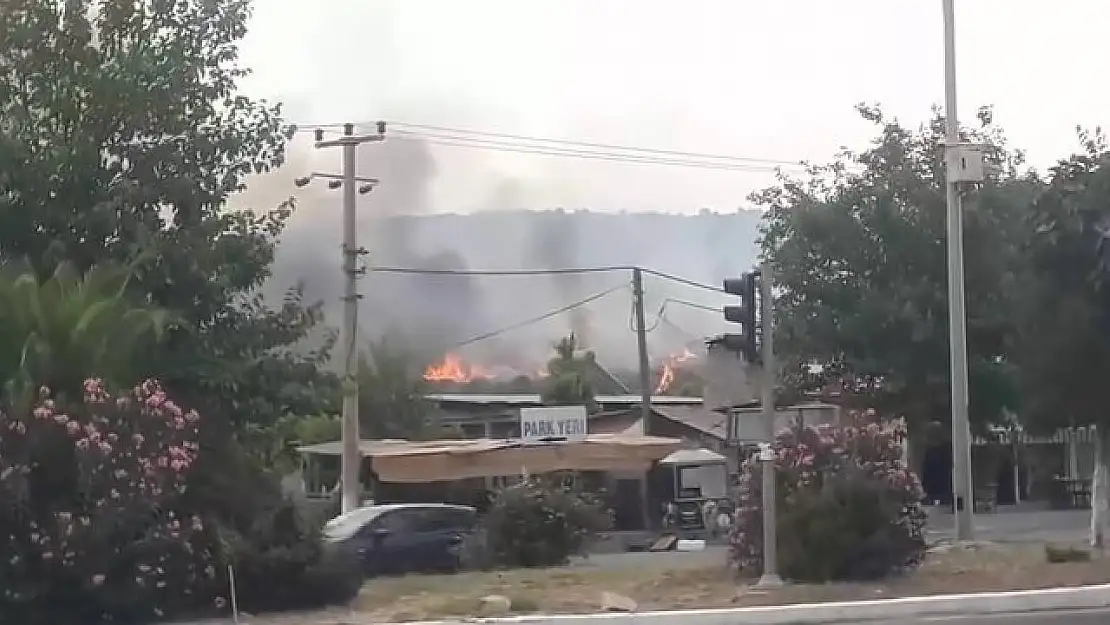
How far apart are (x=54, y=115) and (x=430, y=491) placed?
62.3 feet

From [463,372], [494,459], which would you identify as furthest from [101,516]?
[463,372]

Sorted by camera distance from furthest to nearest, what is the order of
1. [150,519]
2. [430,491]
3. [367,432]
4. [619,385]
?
1. [619,385]
2. [367,432]
3. [430,491]
4. [150,519]

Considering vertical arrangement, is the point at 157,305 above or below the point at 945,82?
below

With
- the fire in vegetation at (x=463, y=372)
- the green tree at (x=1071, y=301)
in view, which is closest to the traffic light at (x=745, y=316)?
the green tree at (x=1071, y=301)

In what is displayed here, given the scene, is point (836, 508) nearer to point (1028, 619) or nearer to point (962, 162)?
point (1028, 619)

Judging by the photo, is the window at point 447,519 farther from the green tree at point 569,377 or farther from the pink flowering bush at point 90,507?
the green tree at point 569,377

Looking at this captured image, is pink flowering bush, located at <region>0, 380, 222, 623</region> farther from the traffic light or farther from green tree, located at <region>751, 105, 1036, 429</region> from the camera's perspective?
green tree, located at <region>751, 105, 1036, 429</region>

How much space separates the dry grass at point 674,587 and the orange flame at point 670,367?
4932 cm

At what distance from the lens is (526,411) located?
3359 centimetres

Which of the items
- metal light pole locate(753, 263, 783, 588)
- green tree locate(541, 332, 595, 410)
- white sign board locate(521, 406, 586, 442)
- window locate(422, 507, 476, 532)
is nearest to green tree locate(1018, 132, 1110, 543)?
metal light pole locate(753, 263, 783, 588)

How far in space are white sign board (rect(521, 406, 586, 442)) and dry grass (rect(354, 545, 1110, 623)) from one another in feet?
33.6

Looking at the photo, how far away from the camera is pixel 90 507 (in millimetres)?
15203

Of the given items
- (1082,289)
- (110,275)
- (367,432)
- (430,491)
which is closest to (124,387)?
(110,275)

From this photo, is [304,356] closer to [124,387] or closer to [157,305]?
[157,305]
